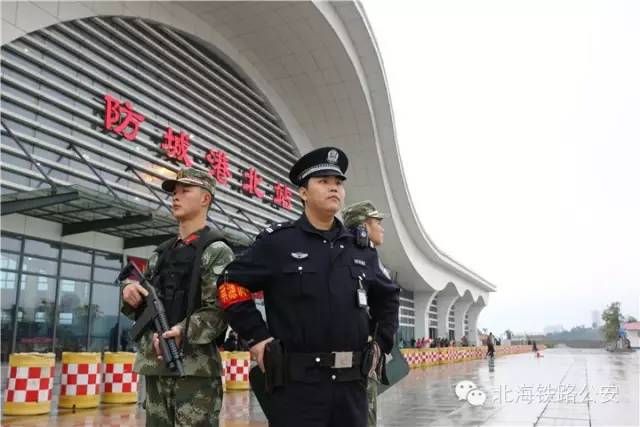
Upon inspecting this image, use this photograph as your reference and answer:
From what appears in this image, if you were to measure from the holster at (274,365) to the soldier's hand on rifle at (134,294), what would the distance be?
886mm

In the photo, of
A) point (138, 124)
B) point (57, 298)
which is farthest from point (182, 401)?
point (138, 124)

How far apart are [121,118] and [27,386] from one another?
27.1ft

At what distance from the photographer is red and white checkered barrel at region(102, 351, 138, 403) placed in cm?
789

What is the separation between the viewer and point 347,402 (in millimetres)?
2363

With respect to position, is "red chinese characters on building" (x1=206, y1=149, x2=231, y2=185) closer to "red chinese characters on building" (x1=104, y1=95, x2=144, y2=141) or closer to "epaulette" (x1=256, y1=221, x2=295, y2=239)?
"red chinese characters on building" (x1=104, y1=95, x2=144, y2=141)

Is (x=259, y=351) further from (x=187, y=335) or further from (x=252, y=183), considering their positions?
(x=252, y=183)

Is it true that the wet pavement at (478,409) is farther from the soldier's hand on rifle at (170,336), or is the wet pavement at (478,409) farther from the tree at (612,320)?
the tree at (612,320)

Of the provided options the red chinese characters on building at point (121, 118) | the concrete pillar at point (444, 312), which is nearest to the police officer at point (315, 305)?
the red chinese characters on building at point (121, 118)

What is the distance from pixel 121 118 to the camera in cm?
1352

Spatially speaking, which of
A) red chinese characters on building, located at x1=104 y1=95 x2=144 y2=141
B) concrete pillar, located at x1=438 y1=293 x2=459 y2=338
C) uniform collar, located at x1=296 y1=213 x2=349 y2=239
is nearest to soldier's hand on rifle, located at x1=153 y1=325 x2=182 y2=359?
uniform collar, located at x1=296 y1=213 x2=349 y2=239

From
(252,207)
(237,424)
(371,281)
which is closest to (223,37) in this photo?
(252,207)

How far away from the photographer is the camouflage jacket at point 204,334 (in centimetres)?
275

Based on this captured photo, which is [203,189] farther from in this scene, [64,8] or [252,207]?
[252,207]

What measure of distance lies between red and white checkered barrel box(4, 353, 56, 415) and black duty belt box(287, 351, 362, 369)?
576cm
